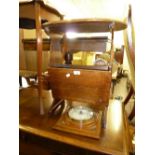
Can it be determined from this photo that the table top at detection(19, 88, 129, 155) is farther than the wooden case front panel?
No

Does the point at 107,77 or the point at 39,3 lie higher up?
the point at 39,3

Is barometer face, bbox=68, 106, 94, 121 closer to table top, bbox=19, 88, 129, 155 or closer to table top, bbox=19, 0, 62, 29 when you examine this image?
table top, bbox=19, 88, 129, 155

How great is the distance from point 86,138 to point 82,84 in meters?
0.29

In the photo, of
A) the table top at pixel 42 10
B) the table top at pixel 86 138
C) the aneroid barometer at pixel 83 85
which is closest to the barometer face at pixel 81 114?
the aneroid barometer at pixel 83 85

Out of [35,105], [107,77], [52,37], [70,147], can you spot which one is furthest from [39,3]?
[70,147]

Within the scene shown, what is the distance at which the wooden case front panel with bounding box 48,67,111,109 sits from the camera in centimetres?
87

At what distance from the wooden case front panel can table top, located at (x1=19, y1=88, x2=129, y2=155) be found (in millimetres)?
143

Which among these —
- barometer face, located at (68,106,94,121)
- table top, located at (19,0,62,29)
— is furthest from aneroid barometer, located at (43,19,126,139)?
table top, located at (19,0,62,29)

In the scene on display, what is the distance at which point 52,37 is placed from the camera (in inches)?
52.1
